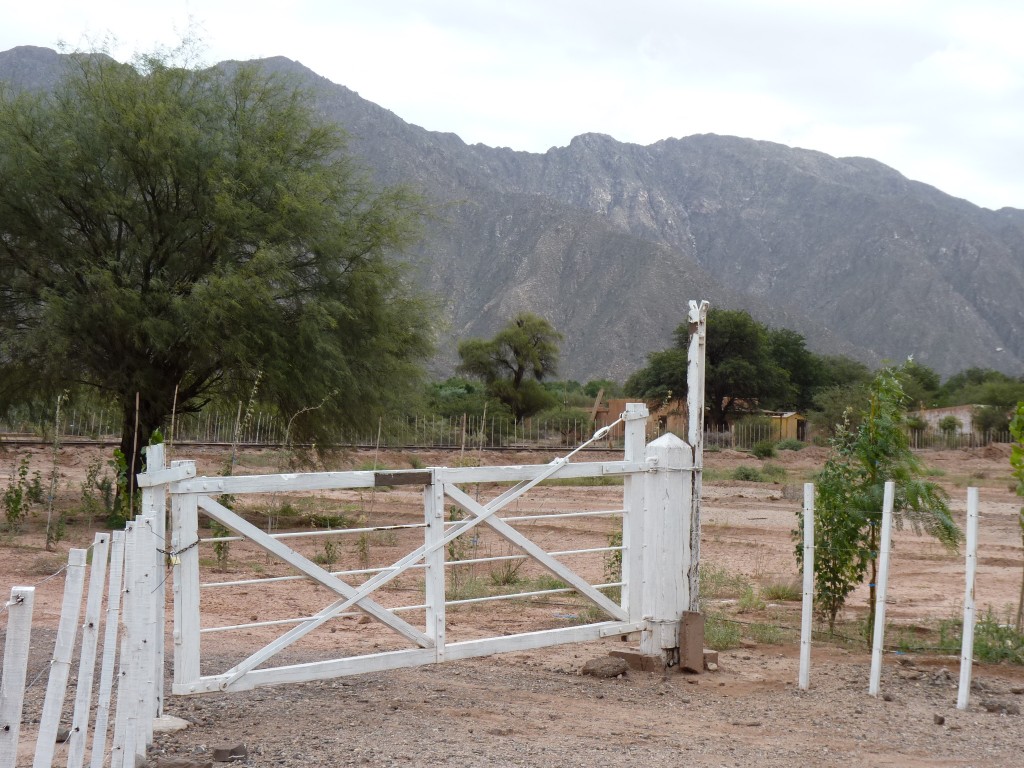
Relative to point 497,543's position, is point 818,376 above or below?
above

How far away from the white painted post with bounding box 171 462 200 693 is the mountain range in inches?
2731

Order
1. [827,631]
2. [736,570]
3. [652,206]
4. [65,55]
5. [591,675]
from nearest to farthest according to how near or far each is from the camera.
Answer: [591,675] → [827,631] → [736,570] → [65,55] → [652,206]

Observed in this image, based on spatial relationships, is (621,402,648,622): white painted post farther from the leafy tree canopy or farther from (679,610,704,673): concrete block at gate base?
the leafy tree canopy

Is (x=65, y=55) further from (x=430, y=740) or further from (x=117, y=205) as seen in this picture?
(x=430, y=740)

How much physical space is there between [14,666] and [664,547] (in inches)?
191

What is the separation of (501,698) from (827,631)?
12.5 feet

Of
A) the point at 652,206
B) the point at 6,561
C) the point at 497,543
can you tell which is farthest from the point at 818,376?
the point at 652,206

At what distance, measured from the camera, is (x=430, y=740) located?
19.1ft

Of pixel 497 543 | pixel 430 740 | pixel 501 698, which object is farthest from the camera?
pixel 497 543

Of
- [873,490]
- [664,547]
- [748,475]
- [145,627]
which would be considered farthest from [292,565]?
[748,475]

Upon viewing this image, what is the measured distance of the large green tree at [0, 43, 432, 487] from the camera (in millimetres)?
17297

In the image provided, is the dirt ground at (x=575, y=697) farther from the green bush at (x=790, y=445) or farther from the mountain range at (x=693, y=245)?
the mountain range at (x=693, y=245)

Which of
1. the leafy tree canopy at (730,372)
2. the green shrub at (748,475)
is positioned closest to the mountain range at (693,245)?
the leafy tree canopy at (730,372)

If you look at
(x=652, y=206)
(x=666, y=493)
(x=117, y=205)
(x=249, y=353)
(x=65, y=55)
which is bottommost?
(x=666, y=493)
